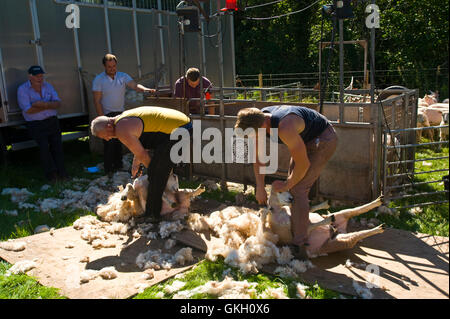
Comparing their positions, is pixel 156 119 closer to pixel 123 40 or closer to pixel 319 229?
pixel 319 229

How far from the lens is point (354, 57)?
60.4ft

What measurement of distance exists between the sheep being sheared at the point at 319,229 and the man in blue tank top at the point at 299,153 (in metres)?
0.09

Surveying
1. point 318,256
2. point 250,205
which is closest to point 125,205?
point 250,205

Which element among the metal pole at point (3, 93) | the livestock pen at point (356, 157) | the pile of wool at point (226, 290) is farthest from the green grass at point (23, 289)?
the metal pole at point (3, 93)

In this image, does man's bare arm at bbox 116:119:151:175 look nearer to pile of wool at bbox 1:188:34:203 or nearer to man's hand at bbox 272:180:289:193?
man's hand at bbox 272:180:289:193

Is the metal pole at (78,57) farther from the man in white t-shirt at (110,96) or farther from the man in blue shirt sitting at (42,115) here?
the man in blue shirt sitting at (42,115)

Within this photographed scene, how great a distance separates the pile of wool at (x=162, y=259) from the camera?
425 centimetres

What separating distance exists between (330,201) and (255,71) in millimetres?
19945

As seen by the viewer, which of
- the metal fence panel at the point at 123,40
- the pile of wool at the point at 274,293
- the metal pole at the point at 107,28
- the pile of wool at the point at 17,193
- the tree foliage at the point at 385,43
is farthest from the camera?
the tree foliage at the point at 385,43

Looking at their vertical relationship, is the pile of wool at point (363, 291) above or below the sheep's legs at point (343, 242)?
below

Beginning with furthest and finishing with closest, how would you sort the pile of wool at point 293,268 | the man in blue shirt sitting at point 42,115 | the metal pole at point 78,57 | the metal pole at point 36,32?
the metal pole at point 78,57
the metal pole at point 36,32
the man in blue shirt sitting at point 42,115
the pile of wool at point 293,268

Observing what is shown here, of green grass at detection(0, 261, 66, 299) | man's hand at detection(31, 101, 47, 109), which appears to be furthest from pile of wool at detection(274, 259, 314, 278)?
man's hand at detection(31, 101, 47, 109)

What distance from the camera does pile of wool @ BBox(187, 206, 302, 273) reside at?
4102 mm

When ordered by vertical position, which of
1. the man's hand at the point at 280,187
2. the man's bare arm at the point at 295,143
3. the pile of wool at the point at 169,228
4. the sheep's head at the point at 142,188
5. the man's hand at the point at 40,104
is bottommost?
the pile of wool at the point at 169,228
